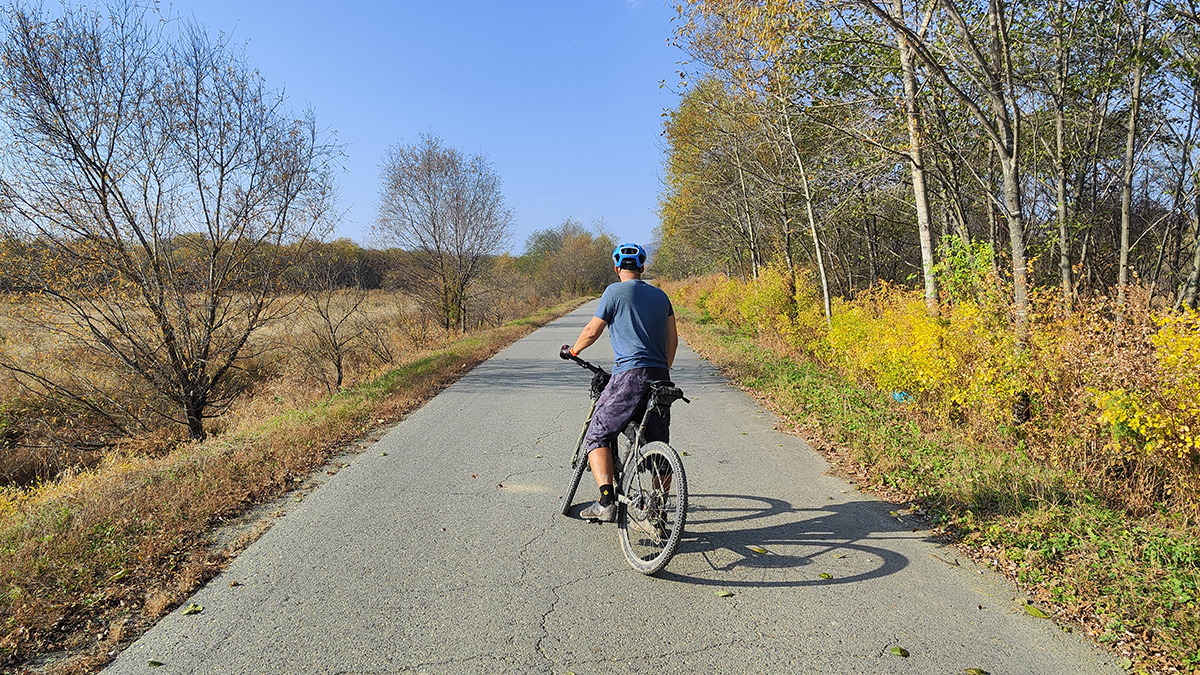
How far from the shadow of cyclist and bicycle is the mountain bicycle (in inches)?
8.1

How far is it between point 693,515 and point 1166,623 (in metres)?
2.61

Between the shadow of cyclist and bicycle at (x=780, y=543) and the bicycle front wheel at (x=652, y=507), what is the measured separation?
0.19m

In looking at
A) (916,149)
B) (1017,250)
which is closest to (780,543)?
(1017,250)

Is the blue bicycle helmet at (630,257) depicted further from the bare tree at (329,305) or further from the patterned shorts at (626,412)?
the bare tree at (329,305)

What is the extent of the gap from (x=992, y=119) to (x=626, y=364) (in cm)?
1070

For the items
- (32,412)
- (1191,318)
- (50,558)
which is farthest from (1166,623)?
(32,412)

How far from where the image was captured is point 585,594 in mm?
3418

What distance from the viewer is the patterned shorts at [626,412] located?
395 centimetres

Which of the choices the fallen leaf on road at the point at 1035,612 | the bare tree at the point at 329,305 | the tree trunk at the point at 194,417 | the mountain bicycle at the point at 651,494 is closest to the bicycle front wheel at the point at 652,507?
the mountain bicycle at the point at 651,494

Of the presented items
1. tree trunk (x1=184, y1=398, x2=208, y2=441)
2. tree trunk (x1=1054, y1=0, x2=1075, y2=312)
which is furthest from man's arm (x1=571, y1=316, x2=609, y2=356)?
tree trunk (x1=184, y1=398, x2=208, y2=441)

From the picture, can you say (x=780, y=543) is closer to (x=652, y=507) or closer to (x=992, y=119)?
(x=652, y=507)

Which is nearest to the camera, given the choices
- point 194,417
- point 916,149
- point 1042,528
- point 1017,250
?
point 1042,528

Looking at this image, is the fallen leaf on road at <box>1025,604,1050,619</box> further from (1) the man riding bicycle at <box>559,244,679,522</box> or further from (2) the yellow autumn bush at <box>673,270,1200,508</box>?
(1) the man riding bicycle at <box>559,244,679,522</box>

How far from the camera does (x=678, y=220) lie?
25375 mm
